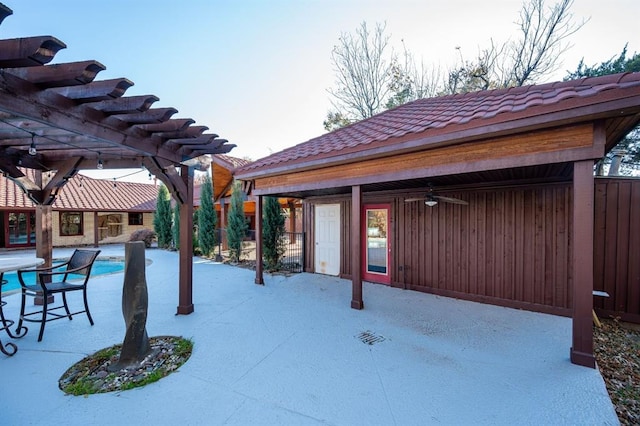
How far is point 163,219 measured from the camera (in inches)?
569

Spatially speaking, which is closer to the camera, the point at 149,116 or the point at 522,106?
the point at 149,116

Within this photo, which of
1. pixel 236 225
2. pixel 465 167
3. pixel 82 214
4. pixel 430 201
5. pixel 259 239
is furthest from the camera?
pixel 82 214

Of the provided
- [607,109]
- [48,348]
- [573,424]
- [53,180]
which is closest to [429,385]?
[573,424]

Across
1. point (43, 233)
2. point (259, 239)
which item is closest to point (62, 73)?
point (43, 233)

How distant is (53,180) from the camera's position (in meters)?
4.86

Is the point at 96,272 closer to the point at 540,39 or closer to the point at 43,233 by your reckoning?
the point at 43,233

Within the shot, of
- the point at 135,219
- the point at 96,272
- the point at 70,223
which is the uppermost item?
the point at 135,219

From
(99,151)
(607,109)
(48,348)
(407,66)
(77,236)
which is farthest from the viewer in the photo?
(77,236)

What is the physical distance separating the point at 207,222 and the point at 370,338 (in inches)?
370

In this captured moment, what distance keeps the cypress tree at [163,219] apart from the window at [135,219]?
3.81m

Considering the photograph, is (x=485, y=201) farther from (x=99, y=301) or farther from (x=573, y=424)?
(x=99, y=301)

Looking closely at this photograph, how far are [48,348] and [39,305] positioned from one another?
237cm

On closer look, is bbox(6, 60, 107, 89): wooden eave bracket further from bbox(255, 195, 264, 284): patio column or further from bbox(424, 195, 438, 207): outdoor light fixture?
bbox(424, 195, 438, 207): outdoor light fixture

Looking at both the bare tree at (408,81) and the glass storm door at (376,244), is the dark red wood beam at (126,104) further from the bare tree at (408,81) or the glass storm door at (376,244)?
the bare tree at (408,81)
